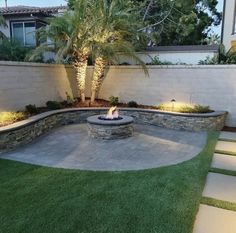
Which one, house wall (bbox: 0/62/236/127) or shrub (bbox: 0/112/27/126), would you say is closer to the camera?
shrub (bbox: 0/112/27/126)

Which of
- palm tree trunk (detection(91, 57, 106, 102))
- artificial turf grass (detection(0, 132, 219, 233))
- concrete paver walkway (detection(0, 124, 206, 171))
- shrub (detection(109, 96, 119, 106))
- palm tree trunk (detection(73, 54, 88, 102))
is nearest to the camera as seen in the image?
artificial turf grass (detection(0, 132, 219, 233))

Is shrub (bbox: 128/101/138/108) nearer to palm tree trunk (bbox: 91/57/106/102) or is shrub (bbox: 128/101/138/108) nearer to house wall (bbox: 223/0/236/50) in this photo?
palm tree trunk (bbox: 91/57/106/102)

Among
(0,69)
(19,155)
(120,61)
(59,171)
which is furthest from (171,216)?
(120,61)

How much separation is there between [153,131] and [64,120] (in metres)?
3.43

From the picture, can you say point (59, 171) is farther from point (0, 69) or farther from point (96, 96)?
point (96, 96)

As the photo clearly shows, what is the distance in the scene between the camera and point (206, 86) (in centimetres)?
1048

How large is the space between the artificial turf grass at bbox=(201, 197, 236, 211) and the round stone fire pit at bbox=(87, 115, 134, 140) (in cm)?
422

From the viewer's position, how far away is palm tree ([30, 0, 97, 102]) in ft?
33.9

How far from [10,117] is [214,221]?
21.7 ft

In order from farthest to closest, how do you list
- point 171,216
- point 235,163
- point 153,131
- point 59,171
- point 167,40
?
point 167,40, point 153,131, point 235,163, point 59,171, point 171,216

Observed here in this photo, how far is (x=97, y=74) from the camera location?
1188cm

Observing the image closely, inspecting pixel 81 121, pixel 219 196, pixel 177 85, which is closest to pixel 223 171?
pixel 219 196

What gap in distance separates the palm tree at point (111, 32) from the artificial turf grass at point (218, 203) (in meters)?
7.60

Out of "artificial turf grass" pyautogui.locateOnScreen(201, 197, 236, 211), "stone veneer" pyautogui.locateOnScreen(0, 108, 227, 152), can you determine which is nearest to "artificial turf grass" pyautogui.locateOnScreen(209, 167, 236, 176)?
"artificial turf grass" pyautogui.locateOnScreen(201, 197, 236, 211)
